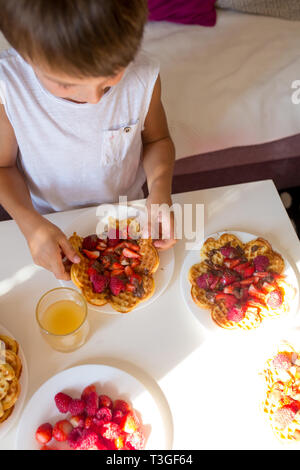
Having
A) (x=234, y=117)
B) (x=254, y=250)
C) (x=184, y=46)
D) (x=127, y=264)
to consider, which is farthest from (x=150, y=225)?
(x=184, y=46)

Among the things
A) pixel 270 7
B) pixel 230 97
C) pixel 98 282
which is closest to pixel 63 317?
pixel 98 282

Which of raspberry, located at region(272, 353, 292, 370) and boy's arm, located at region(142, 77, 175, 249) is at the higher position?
boy's arm, located at region(142, 77, 175, 249)

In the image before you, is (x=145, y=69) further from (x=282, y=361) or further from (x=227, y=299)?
(x=282, y=361)

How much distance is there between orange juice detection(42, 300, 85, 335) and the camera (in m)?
0.95

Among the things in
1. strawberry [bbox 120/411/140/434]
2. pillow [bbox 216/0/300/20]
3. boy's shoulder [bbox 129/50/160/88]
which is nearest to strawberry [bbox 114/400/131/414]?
strawberry [bbox 120/411/140/434]

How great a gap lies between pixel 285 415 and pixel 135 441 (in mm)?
308

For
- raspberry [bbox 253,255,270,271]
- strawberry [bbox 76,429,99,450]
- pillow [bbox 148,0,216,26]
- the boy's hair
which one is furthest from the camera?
pillow [bbox 148,0,216,26]

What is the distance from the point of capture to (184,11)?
1.86 m

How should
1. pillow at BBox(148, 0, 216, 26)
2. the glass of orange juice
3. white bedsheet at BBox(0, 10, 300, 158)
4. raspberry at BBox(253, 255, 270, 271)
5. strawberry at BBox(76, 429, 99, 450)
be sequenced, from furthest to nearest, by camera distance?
pillow at BBox(148, 0, 216, 26) → white bedsheet at BBox(0, 10, 300, 158) → raspberry at BBox(253, 255, 270, 271) → the glass of orange juice → strawberry at BBox(76, 429, 99, 450)

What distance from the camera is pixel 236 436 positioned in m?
0.87

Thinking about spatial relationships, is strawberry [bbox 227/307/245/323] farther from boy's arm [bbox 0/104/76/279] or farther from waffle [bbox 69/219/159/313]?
boy's arm [bbox 0/104/76/279]

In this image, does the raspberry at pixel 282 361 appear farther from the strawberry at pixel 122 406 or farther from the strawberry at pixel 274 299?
the strawberry at pixel 122 406
